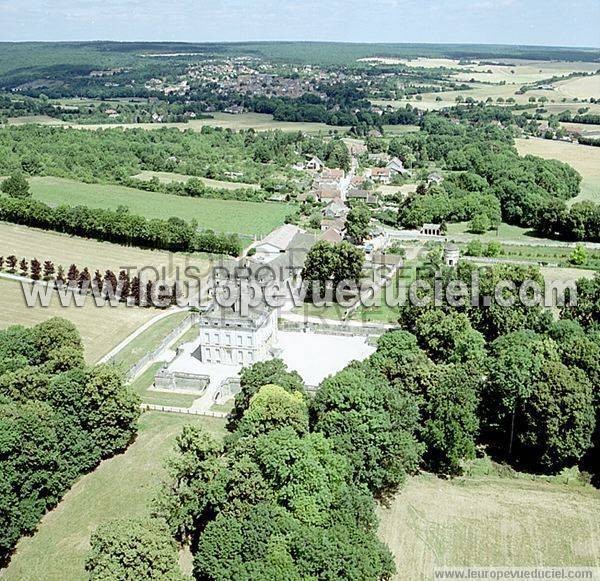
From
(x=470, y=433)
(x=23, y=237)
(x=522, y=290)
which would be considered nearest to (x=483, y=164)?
(x=522, y=290)

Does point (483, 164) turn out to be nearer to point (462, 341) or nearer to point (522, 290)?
point (522, 290)

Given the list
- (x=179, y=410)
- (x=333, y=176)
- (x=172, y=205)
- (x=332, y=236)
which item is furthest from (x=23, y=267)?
(x=333, y=176)

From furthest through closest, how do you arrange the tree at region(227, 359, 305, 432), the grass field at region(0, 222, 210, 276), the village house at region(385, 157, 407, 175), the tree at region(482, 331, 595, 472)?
1. the village house at region(385, 157, 407, 175)
2. the grass field at region(0, 222, 210, 276)
3. the tree at region(227, 359, 305, 432)
4. the tree at region(482, 331, 595, 472)

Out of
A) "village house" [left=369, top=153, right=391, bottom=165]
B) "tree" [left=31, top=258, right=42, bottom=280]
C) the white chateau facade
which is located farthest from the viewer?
"village house" [left=369, top=153, right=391, bottom=165]

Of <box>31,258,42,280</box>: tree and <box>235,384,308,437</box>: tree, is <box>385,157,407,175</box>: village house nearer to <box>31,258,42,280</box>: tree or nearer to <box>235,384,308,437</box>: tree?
<box>31,258,42,280</box>: tree

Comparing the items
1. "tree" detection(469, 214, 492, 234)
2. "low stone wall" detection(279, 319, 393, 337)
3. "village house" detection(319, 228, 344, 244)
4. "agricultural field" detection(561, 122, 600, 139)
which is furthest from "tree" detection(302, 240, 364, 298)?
"agricultural field" detection(561, 122, 600, 139)

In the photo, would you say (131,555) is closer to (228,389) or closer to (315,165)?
(228,389)

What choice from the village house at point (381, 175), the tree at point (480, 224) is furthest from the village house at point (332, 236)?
the village house at point (381, 175)
